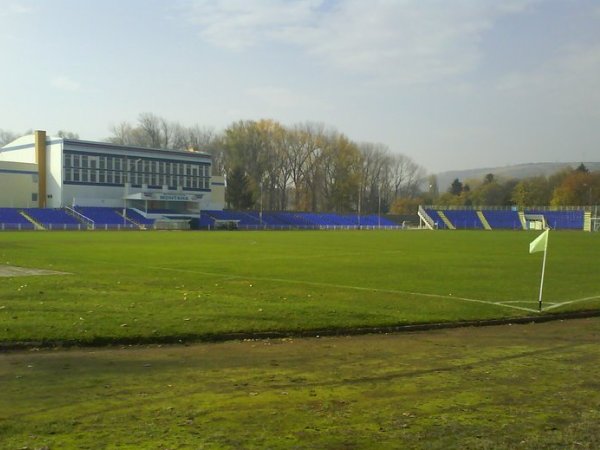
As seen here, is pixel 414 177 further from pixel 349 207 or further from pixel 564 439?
pixel 564 439

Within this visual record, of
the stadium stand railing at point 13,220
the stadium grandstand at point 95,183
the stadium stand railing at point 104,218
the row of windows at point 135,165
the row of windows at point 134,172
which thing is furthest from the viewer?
the row of windows at point 135,165

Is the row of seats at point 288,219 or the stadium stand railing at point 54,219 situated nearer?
the stadium stand railing at point 54,219

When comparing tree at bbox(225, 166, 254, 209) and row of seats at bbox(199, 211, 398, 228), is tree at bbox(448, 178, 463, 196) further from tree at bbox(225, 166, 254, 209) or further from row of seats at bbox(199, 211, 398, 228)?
tree at bbox(225, 166, 254, 209)

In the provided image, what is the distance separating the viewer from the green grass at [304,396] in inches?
213

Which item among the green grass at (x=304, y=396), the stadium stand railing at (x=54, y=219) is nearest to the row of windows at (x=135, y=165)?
the stadium stand railing at (x=54, y=219)

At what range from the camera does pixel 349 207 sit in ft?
450

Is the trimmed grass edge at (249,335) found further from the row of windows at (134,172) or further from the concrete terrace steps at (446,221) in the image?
the concrete terrace steps at (446,221)

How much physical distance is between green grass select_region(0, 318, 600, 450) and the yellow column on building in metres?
86.5

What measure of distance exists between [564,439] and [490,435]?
2.14 feet

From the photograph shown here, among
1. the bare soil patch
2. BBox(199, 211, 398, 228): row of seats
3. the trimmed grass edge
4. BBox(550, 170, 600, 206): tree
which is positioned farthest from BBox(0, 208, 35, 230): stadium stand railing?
BBox(550, 170, 600, 206): tree

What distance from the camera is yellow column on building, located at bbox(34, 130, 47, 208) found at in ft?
291

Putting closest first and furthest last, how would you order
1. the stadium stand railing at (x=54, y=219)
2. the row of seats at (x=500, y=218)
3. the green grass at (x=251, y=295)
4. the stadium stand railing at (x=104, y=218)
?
the green grass at (x=251, y=295), the stadium stand railing at (x=54, y=219), the stadium stand railing at (x=104, y=218), the row of seats at (x=500, y=218)

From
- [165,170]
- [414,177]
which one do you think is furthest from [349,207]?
[165,170]

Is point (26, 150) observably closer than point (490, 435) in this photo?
No
